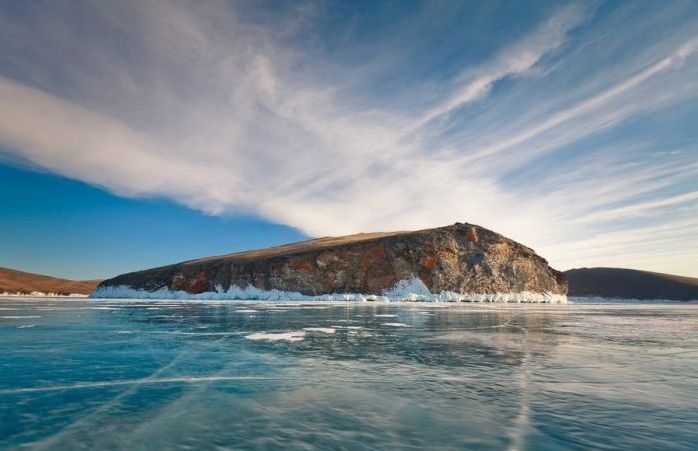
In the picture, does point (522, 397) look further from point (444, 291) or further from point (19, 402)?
point (444, 291)

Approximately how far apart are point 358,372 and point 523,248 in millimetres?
86323

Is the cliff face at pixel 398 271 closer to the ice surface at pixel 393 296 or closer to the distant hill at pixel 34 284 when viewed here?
the ice surface at pixel 393 296

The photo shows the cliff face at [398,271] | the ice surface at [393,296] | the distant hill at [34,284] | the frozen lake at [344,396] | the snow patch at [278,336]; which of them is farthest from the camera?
the distant hill at [34,284]

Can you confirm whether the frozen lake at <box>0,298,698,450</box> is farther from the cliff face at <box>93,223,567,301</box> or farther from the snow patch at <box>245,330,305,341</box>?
the cliff face at <box>93,223,567,301</box>

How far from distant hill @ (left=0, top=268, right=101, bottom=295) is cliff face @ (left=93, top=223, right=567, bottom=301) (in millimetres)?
73222

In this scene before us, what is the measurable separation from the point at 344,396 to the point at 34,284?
6789 inches

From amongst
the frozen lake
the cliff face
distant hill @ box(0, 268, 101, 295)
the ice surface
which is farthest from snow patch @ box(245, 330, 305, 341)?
distant hill @ box(0, 268, 101, 295)

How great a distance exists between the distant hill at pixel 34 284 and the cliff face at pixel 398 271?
73222 millimetres

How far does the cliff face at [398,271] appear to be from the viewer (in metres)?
75.2

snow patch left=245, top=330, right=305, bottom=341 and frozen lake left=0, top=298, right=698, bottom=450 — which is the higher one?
snow patch left=245, top=330, right=305, bottom=341

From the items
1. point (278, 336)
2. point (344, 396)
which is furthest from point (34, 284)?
point (344, 396)

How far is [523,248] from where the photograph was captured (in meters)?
87.1

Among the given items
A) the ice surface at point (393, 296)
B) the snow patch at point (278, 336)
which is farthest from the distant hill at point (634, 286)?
the snow patch at point (278, 336)

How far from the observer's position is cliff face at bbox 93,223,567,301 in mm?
75188
